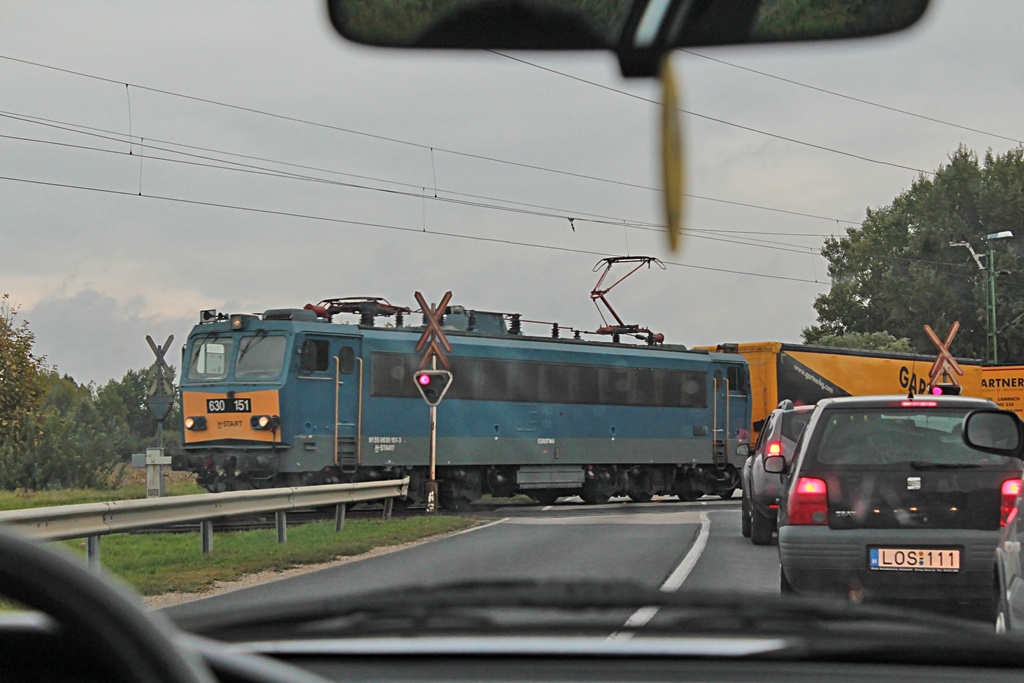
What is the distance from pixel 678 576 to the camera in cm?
1218

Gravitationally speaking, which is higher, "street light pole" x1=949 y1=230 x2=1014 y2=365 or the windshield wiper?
"street light pole" x1=949 y1=230 x2=1014 y2=365

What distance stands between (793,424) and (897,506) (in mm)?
7753

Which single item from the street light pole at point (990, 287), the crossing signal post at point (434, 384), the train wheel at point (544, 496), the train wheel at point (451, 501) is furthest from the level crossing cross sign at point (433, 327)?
the street light pole at point (990, 287)

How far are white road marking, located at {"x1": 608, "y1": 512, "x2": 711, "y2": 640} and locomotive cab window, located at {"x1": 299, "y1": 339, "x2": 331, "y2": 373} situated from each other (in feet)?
24.0

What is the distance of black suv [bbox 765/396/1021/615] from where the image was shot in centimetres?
830

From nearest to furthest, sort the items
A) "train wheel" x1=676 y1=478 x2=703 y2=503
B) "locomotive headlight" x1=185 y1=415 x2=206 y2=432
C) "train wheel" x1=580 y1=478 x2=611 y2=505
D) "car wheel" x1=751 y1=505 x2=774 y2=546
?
"car wheel" x1=751 y1=505 x2=774 y2=546 → "locomotive headlight" x1=185 y1=415 x2=206 y2=432 → "train wheel" x1=580 y1=478 x2=611 y2=505 → "train wheel" x1=676 y1=478 x2=703 y2=503

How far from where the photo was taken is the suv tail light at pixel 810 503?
28.3 ft

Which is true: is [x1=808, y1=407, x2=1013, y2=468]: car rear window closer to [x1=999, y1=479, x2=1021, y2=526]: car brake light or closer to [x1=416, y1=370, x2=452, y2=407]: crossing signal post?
[x1=999, y1=479, x2=1021, y2=526]: car brake light

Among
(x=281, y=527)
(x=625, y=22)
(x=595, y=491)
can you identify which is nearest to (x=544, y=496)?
(x=595, y=491)

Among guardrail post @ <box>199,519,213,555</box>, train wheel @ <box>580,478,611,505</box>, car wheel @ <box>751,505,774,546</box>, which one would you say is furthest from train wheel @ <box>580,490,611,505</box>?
guardrail post @ <box>199,519,213,555</box>

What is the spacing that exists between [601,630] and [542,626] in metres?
0.14

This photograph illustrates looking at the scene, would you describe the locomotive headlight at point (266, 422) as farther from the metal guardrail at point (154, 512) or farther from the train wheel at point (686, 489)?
the train wheel at point (686, 489)

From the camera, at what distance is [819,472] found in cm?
872

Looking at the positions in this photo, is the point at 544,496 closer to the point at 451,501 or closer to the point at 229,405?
the point at 451,501
